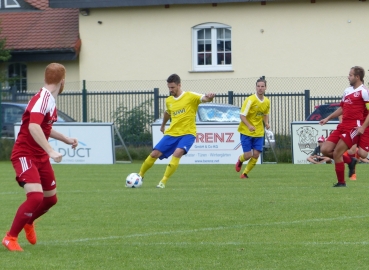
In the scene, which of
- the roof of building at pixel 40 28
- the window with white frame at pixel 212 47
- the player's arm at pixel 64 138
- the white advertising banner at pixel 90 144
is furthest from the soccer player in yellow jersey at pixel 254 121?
the roof of building at pixel 40 28

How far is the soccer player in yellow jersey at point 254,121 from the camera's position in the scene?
655 inches

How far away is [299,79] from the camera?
30.4m

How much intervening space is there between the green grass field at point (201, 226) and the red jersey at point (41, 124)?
93cm

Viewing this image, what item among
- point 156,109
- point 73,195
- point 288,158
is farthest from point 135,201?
point 156,109

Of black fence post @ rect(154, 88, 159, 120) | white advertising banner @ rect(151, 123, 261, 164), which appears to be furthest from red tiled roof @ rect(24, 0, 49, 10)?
white advertising banner @ rect(151, 123, 261, 164)

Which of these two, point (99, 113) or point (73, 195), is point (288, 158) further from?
point (73, 195)

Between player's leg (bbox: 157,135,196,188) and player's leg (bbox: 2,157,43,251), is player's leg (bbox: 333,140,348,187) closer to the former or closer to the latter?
player's leg (bbox: 157,135,196,188)

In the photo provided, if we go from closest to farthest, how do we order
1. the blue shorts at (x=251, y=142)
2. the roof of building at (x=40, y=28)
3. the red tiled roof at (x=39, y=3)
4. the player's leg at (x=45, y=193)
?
A: 1. the player's leg at (x=45, y=193)
2. the blue shorts at (x=251, y=142)
3. the roof of building at (x=40, y=28)
4. the red tiled roof at (x=39, y=3)

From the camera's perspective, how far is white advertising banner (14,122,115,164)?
73.9ft

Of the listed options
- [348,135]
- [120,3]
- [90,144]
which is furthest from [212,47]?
[348,135]

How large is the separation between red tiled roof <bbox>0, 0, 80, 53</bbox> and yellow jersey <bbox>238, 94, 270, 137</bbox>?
1654 centimetres

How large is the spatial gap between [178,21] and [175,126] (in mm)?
17939

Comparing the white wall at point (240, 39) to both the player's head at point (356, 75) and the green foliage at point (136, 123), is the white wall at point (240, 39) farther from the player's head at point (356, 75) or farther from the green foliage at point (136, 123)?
the player's head at point (356, 75)

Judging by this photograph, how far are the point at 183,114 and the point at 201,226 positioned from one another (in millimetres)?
5122
